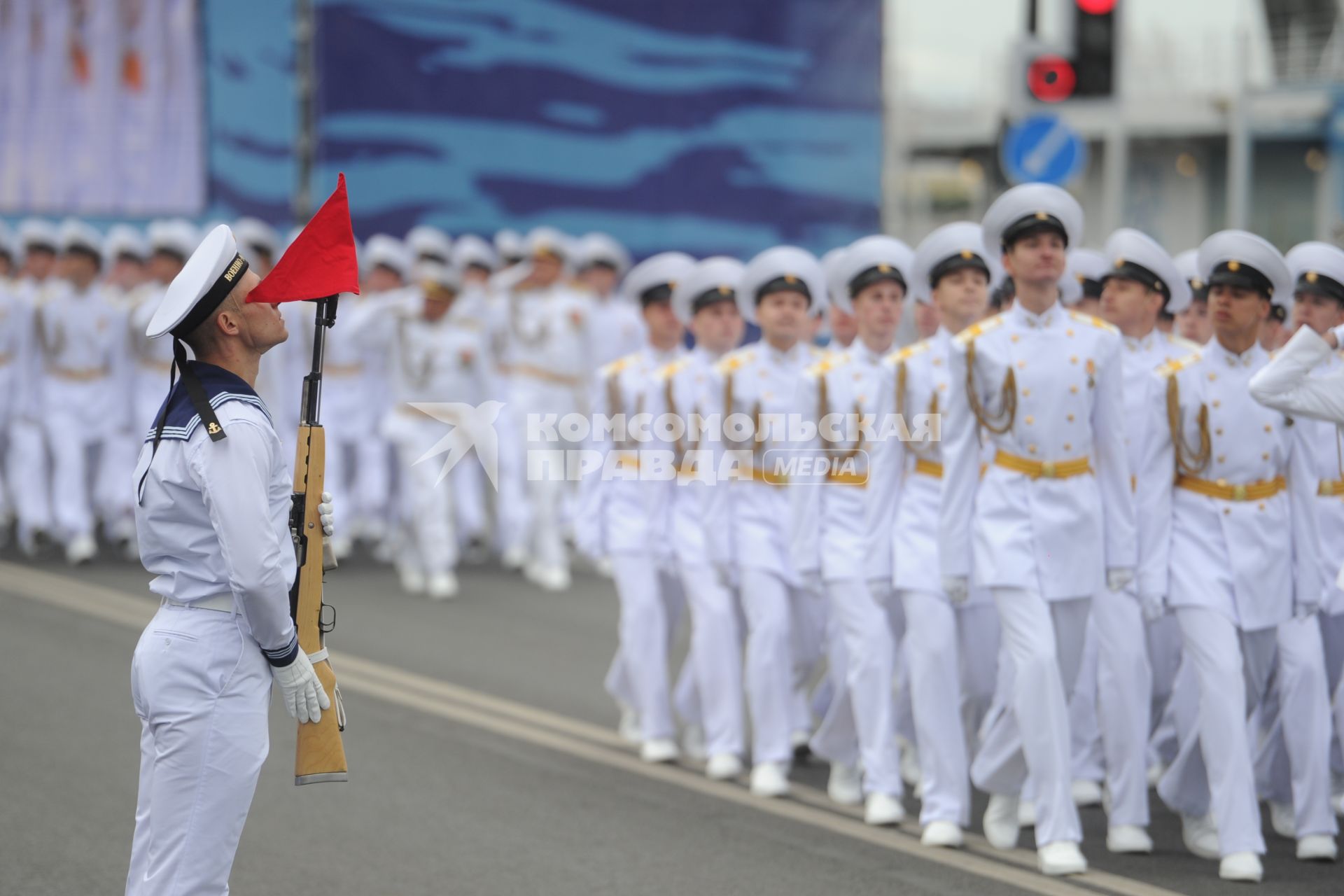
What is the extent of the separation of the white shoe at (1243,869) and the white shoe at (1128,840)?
48 centimetres

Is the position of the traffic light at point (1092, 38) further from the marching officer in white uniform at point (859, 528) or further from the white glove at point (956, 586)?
the white glove at point (956, 586)

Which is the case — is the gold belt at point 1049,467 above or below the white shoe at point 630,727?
above

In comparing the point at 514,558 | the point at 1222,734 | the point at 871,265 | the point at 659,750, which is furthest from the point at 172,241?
the point at 1222,734

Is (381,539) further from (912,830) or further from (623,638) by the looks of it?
(912,830)

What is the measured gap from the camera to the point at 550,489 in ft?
46.0

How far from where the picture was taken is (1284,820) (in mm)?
7277

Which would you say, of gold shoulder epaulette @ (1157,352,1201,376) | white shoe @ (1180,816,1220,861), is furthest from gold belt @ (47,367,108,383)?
white shoe @ (1180,816,1220,861)

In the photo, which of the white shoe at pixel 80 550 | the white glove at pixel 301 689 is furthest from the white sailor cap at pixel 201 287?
the white shoe at pixel 80 550

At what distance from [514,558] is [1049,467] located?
8211mm

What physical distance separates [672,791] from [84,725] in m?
2.88

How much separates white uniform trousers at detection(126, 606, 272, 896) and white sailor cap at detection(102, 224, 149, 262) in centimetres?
1158

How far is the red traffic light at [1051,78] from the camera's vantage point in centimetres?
1298

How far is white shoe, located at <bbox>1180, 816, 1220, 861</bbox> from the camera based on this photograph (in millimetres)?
6922

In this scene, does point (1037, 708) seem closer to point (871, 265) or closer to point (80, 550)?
point (871, 265)
